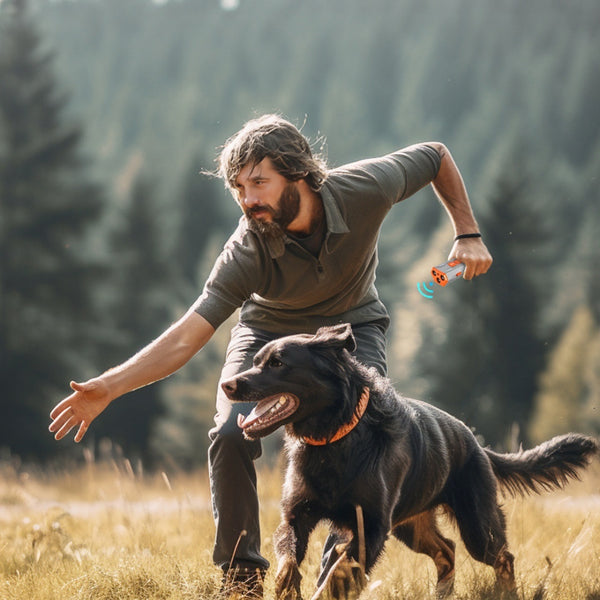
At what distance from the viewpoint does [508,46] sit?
111 metres

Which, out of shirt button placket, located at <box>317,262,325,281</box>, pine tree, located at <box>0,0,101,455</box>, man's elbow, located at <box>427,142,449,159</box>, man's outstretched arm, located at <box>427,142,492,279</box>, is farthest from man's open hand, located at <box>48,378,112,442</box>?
pine tree, located at <box>0,0,101,455</box>

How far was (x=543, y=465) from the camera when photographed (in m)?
5.23

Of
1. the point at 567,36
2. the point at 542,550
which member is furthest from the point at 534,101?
the point at 542,550

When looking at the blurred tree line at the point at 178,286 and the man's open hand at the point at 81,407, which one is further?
the blurred tree line at the point at 178,286

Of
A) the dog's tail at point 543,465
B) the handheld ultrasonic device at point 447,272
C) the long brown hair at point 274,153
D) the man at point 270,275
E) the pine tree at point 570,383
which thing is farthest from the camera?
the pine tree at point 570,383

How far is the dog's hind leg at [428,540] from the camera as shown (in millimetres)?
5223

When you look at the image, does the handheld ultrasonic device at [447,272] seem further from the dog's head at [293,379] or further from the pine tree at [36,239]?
the pine tree at [36,239]

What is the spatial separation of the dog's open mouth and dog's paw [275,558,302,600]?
59cm

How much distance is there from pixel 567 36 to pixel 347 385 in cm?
11219

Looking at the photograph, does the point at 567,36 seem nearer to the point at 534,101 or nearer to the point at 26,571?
the point at 534,101

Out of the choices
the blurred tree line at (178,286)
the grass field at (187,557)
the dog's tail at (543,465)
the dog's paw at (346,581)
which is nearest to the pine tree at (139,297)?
the blurred tree line at (178,286)

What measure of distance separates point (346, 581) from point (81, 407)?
1418mm

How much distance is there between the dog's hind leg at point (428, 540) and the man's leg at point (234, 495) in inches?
39.5

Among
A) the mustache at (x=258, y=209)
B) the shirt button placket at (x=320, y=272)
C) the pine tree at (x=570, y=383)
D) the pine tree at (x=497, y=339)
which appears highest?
the mustache at (x=258, y=209)
